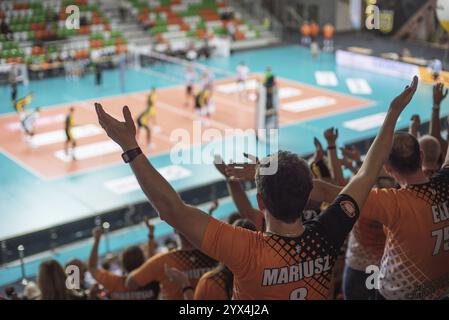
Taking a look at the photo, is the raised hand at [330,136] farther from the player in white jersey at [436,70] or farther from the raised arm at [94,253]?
the player in white jersey at [436,70]

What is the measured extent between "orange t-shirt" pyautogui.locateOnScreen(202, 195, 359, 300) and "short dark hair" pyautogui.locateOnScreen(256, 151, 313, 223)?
0.51 ft

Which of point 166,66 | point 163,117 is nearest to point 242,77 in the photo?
point 163,117

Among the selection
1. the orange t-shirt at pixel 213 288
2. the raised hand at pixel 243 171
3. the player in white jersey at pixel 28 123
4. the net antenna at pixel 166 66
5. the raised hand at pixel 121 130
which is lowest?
the player in white jersey at pixel 28 123

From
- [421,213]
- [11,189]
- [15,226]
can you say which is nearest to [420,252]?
[421,213]

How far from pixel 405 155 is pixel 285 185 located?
119cm

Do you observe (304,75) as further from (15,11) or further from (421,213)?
(421,213)

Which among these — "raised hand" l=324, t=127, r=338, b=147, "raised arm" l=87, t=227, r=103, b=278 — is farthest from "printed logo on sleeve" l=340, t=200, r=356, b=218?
"raised arm" l=87, t=227, r=103, b=278

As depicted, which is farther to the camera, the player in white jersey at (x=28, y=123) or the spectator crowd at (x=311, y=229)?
the player in white jersey at (x=28, y=123)

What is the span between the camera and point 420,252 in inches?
134

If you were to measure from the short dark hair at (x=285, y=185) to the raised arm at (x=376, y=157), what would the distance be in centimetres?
35

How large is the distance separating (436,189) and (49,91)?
65.9ft

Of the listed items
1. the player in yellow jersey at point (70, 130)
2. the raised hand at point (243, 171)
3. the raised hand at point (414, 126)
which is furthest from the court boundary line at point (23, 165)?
the raised hand at point (243, 171)

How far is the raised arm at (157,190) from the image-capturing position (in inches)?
99.0

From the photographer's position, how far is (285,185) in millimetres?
2611
